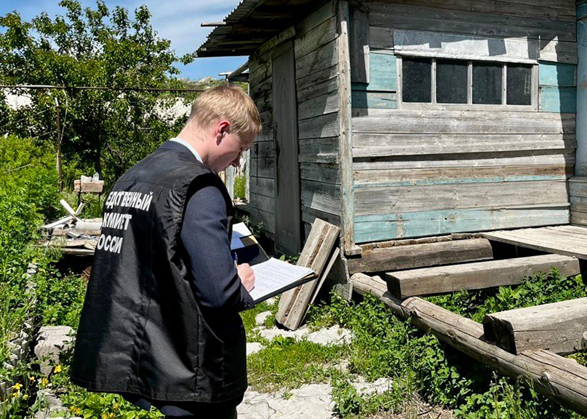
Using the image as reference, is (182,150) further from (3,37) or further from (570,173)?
(3,37)

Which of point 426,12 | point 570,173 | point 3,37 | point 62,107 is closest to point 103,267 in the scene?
point 426,12

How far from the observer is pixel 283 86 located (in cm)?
842

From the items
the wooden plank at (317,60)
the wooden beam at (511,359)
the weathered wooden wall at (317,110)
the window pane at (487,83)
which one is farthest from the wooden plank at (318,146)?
the wooden beam at (511,359)

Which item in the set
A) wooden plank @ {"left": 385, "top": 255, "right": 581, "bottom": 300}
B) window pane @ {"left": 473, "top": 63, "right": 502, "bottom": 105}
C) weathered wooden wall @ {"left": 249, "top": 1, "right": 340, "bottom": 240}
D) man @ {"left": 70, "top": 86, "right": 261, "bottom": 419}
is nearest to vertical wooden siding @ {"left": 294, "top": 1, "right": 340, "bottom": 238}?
weathered wooden wall @ {"left": 249, "top": 1, "right": 340, "bottom": 240}

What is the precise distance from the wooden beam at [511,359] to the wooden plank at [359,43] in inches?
105

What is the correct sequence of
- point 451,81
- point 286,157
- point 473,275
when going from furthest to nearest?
point 286,157, point 451,81, point 473,275

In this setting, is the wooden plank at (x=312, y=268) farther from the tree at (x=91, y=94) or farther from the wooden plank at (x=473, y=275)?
the tree at (x=91, y=94)

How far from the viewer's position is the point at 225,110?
2186 mm

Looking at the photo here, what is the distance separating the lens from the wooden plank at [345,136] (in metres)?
Result: 6.28

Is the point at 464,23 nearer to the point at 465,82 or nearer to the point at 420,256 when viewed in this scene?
the point at 465,82

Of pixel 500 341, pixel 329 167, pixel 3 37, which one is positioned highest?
pixel 3 37

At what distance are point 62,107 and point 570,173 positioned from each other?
1374 cm

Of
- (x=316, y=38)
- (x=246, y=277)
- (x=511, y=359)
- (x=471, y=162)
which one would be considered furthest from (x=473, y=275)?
(x=246, y=277)

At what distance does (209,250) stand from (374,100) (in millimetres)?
4996
